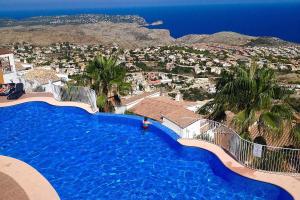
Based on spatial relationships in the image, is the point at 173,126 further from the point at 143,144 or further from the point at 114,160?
the point at 114,160

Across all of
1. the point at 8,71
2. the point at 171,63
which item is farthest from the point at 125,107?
the point at 171,63

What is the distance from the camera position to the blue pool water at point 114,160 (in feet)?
31.4

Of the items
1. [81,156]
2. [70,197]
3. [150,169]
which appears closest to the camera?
[70,197]

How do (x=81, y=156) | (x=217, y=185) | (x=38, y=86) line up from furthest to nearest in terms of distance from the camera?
(x=38, y=86) → (x=81, y=156) → (x=217, y=185)

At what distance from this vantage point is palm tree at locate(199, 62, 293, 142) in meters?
10.8

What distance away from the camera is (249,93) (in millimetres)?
11406

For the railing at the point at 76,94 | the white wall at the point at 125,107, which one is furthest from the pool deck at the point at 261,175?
the white wall at the point at 125,107

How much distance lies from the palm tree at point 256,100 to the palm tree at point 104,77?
5455 mm

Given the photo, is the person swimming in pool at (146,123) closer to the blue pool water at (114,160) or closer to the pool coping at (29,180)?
the blue pool water at (114,160)

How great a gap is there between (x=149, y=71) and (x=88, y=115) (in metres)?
65.0

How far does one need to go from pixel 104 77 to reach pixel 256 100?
280 inches

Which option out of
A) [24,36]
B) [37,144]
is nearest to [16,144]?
[37,144]

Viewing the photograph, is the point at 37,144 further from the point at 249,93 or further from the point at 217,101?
the point at 249,93

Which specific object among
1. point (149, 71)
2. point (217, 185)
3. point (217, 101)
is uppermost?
point (217, 101)
